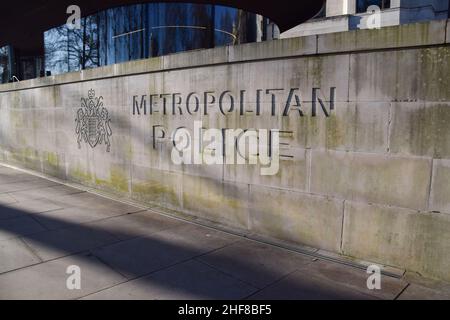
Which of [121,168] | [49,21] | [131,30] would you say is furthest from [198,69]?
[49,21]

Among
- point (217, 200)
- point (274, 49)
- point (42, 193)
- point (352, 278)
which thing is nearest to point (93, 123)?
point (42, 193)

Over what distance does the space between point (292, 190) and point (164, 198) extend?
2.77 meters

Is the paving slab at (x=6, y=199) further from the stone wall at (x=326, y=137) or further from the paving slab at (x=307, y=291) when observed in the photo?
the paving slab at (x=307, y=291)

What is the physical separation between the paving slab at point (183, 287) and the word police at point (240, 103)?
2.25m

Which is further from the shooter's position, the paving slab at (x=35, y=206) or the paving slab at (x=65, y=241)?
the paving slab at (x=35, y=206)

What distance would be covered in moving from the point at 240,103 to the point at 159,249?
2331 millimetres

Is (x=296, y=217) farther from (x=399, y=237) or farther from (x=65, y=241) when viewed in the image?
(x=65, y=241)

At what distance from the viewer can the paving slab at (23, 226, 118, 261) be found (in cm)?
462

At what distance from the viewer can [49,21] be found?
13.8 metres

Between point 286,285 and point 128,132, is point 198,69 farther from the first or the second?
point 286,285

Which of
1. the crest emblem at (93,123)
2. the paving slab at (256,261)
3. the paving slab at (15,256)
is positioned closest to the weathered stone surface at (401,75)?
the paving slab at (256,261)

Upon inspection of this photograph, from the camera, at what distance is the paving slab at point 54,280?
11.5 ft

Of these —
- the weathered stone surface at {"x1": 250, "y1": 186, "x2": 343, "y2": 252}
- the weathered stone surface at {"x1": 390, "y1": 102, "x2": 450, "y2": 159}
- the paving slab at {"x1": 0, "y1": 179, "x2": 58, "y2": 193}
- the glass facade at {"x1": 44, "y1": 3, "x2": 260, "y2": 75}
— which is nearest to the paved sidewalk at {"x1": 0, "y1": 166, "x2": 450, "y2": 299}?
the weathered stone surface at {"x1": 250, "y1": 186, "x2": 343, "y2": 252}
